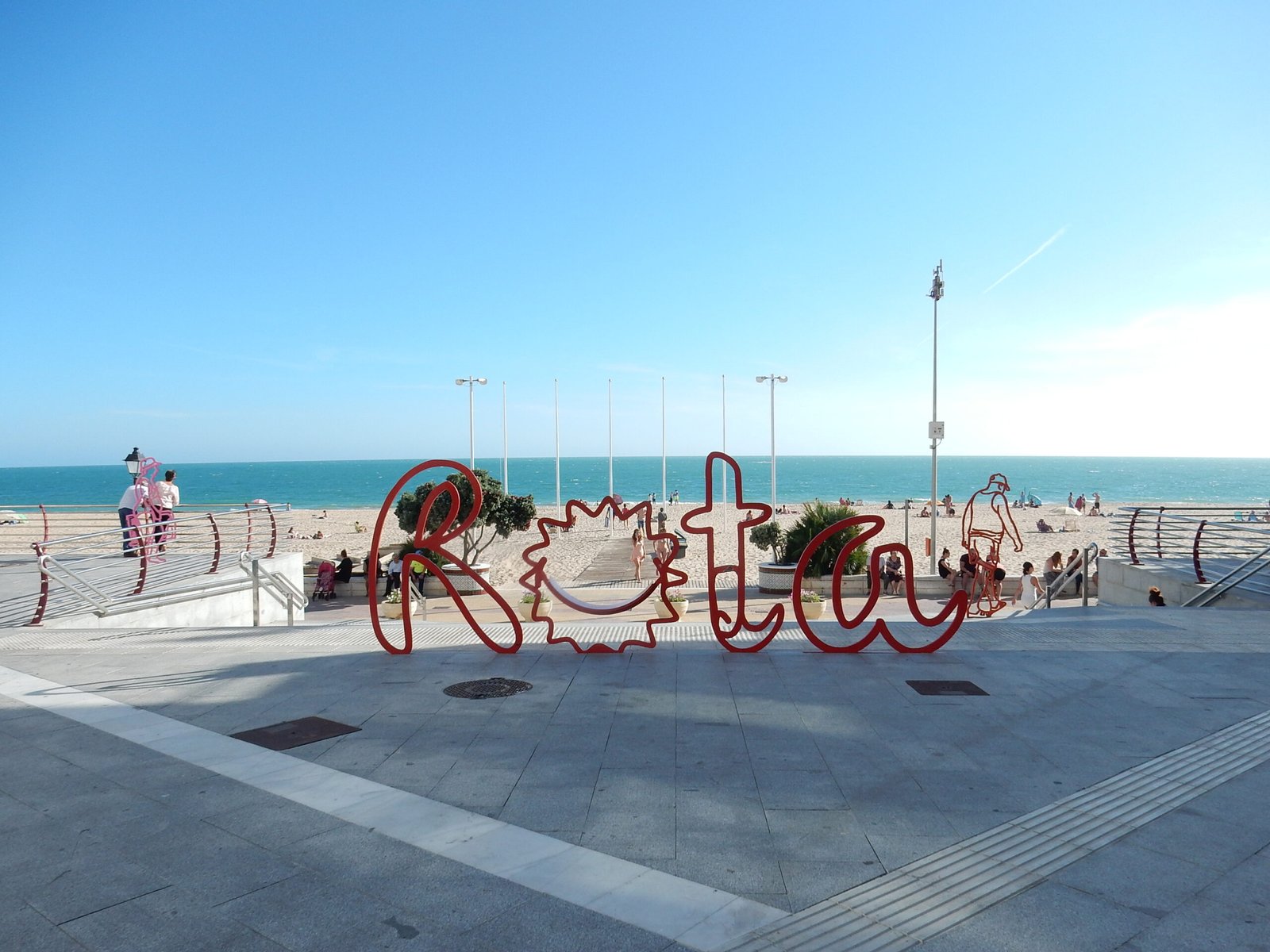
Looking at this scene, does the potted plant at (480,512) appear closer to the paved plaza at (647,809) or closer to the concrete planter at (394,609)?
the concrete planter at (394,609)

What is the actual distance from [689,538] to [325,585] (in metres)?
18.9

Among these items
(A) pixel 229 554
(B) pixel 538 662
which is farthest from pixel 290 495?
(B) pixel 538 662

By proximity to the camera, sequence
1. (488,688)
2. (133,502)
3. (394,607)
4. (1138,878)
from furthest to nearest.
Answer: (133,502) → (394,607) → (488,688) → (1138,878)

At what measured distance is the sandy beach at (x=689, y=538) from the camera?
2606 centimetres

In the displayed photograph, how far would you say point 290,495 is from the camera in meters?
114

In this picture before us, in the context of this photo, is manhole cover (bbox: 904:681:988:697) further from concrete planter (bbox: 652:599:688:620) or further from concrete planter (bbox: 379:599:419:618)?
concrete planter (bbox: 379:599:419:618)

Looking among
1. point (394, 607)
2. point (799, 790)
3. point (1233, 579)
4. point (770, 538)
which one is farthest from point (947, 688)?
point (770, 538)

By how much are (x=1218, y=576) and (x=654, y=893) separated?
14.7 m

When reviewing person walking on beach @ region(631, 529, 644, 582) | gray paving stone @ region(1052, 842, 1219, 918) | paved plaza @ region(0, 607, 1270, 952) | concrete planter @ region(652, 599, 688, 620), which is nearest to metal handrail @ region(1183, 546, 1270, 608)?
paved plaza @ region(0, 607, 1270, 952)

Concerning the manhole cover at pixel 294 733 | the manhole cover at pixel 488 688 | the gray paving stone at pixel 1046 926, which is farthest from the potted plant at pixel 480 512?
the gray paving stone at pixel 1046 926

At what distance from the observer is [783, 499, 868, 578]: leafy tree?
65.2 feet

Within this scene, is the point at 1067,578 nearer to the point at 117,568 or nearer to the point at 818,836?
the point at 818,836

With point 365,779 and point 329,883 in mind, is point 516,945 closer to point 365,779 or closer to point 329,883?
point 329,883

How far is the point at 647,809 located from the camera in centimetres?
493
